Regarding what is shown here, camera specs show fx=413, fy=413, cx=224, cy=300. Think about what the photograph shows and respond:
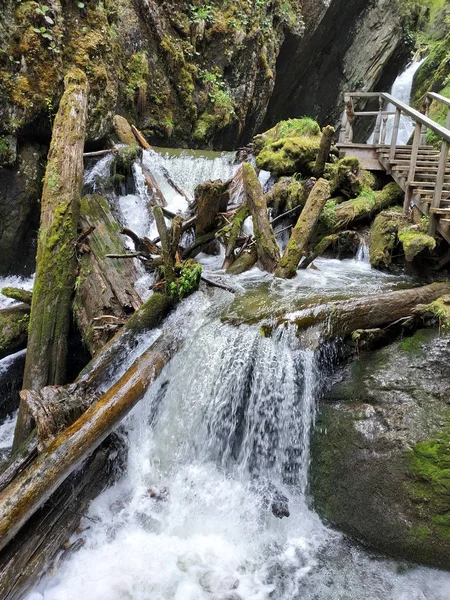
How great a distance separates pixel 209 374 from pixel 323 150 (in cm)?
576

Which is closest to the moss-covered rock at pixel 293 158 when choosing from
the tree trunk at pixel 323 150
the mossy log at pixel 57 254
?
the tree trunk at pixel 323 150

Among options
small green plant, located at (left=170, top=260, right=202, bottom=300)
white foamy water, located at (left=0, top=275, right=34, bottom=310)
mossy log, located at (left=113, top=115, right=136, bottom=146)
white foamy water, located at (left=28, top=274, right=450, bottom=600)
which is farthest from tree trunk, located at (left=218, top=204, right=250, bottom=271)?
mossy log, located at (left=113, top=115, right=136, bottom=146)

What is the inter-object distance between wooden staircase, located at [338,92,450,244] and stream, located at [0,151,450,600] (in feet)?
5.97

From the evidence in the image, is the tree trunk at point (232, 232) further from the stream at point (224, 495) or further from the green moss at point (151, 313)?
the green moss at point (151, 313)

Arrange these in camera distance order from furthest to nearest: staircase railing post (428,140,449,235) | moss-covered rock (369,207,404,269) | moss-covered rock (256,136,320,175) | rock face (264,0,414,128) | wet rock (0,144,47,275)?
1. rock face (264,0,414,128)
2. moss-covered rock (256,136,320,175)
3. wet rock (0,144,47,275)
4. moss-covered rock (369,207,404,269)
5. staircase railing post (428,140,449,235)

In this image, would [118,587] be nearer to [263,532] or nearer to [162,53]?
[263,532]

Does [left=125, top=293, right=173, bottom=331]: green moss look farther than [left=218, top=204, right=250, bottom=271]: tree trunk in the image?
No

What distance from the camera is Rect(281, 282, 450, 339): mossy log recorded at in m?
4.41

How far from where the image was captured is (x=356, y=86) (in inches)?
806

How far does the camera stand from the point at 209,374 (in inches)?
174

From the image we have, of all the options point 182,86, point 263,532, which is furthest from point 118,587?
point 182,86

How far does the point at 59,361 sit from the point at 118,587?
2.42m

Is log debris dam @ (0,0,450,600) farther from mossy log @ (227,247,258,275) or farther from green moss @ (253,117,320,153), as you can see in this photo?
green moss @ (253,117,320,153)

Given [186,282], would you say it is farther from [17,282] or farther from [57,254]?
[17,282]
